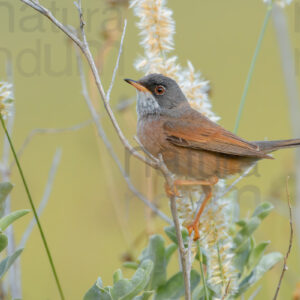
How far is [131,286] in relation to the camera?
2506 millimetres

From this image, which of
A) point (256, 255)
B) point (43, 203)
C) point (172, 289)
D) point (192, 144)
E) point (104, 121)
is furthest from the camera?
point (104, 121)

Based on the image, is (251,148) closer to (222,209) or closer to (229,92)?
(222,209)

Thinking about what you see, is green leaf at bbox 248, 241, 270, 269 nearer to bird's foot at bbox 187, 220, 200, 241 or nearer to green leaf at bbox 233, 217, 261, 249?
green leaf at bbox 233, 217, 261, 249

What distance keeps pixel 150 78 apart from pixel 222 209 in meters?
1.23

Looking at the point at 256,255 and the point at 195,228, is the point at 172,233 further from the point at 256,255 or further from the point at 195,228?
the point at 256,255

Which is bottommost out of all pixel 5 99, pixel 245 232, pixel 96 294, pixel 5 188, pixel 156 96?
pixel 96 294

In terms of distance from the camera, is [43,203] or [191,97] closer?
[191,97]

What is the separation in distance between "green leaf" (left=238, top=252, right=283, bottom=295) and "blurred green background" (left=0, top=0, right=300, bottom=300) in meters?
1.44

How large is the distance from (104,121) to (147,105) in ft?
6.09

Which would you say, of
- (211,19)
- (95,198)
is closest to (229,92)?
(211,19)

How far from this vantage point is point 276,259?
3.17 meters

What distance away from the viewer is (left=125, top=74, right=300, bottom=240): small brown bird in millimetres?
3797

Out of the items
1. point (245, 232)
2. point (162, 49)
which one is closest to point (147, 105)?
point (162, 49)

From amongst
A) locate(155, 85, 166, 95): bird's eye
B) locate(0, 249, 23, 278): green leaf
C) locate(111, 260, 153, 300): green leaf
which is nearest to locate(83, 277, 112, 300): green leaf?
locate(111, 260, 153, 300): green leaf
